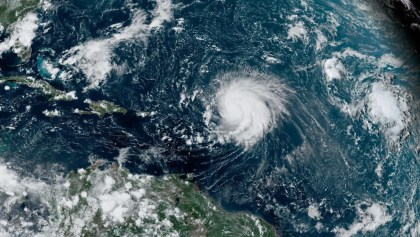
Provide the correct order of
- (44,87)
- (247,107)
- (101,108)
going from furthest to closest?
(247,107) < (44,87) < (101,108)

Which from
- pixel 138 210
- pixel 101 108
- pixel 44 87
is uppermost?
pixel 44 87

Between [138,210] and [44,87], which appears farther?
[44,87]

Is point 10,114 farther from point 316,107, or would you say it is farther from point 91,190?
point 316,107

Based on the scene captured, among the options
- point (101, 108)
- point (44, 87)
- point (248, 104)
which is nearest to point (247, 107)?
point (248, 104)

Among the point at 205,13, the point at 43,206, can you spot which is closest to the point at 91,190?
the point at 43,206

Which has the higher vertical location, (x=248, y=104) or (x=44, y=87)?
(x=44, y=87)

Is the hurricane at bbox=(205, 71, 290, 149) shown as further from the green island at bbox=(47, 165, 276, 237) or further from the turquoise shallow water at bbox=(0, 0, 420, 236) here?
the green island at bbox=(47, 165, 276, 237)

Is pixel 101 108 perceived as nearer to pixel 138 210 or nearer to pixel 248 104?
pixel 138 210
